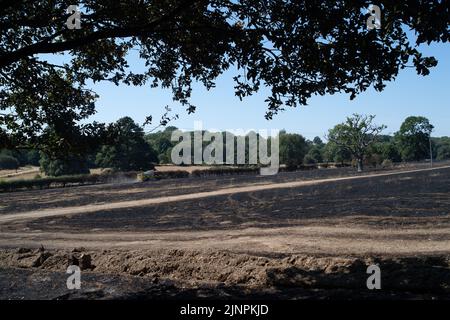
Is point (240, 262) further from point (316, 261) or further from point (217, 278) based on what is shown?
point (316, 261)

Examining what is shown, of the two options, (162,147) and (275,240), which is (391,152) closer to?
(162,147)

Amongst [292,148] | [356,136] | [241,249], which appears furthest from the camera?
[292,148]

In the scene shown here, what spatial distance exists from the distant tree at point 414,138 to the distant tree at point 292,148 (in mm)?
29475

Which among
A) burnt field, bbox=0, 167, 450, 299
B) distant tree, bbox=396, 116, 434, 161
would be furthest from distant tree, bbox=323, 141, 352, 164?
burnt field, bbox=0, 167, 450, 299

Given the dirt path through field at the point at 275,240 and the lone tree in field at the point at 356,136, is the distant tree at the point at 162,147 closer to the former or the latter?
the lone tree in field at the point at 356,136

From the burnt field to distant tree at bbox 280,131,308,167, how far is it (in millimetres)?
92489

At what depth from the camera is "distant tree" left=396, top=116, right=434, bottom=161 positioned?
120 meters

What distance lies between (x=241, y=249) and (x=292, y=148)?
107 metres

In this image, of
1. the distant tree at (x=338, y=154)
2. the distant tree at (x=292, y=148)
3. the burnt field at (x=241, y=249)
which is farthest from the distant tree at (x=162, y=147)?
the burnt field at (x=241, y=249)

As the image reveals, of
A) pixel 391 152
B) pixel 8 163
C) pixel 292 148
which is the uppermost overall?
pixel 292 148

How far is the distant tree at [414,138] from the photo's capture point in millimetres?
119938

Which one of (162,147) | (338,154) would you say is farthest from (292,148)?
(162,147)

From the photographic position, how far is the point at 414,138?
12112 centimetres

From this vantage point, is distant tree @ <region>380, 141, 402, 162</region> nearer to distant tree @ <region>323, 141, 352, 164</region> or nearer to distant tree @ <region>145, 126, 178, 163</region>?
distant tree @ <region>323, 141, 352, 164</region>
